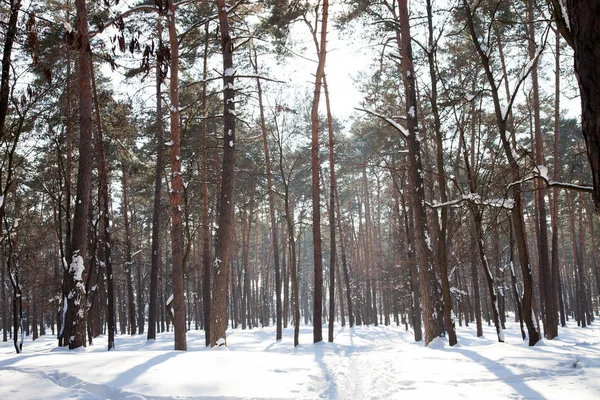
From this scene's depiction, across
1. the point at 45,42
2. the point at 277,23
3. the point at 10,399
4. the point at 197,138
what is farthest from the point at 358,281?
the point at 10,399

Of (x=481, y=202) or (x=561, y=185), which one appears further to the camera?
(x=481, y=202)

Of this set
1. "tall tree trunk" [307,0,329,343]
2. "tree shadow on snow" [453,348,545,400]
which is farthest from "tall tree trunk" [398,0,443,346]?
"tall tree trunk" [307,0,329,343]

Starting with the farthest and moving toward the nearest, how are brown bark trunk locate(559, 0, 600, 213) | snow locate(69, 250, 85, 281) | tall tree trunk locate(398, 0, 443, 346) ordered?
tall tree trunk locate(398, 0, 443, 346)
snow locate(69, 250, 85, 281)
brown bark trunk locate(559, 0, 600, 213)

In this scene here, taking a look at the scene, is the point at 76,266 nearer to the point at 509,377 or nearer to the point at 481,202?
the point at 509,377

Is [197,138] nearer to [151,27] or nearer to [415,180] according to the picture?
[151,27]

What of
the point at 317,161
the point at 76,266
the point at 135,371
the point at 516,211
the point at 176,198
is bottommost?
the point at 135,371

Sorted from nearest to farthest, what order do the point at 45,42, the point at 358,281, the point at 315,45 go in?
the point at 45,42
the point at 315,45
the point at 358,281

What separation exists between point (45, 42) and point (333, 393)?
38.5 feet

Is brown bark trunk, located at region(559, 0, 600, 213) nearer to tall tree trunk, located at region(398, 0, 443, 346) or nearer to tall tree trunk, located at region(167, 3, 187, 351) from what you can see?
tall tree trunk, located at region(398, 0, 443, 346)

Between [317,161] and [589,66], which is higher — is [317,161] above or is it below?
above

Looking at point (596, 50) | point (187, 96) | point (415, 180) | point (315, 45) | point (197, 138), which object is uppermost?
point (315, 45)

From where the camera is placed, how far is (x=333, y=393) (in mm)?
6559

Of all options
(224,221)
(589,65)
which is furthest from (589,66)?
(224,221)

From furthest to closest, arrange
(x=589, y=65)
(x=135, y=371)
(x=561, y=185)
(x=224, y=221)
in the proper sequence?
(x=224, y=221) → (x=135, y=371) → (x=561, y=185) → (x=589, y=65)
